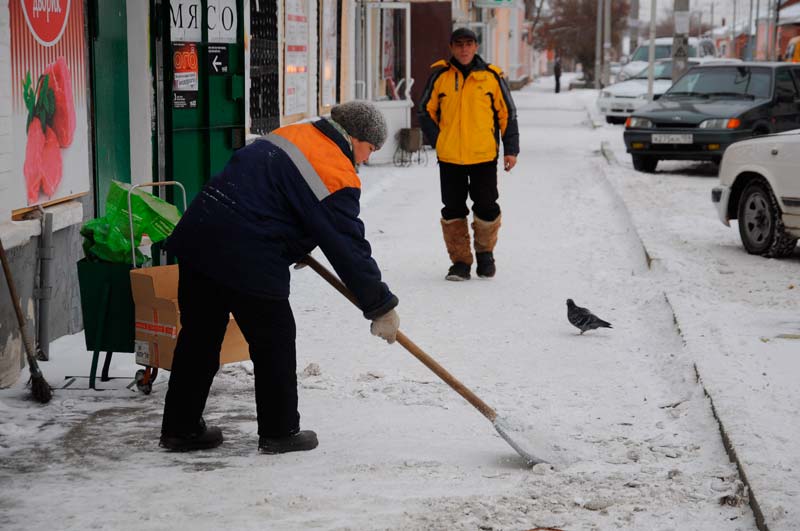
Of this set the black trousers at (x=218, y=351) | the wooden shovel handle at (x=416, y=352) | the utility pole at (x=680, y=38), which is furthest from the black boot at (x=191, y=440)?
the utility pole at (x=680, y=38)

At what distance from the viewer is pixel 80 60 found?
738 centimetres

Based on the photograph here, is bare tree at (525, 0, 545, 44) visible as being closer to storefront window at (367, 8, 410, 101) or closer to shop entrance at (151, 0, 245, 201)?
storefront window at (367, 8, 410, 101)

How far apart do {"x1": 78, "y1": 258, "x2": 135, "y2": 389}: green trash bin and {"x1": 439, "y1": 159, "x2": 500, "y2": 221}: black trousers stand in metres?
3.78

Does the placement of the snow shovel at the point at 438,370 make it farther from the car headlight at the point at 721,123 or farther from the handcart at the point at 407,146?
the handcart at the point at 407,146

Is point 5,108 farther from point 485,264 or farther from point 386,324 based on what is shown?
point 485,264

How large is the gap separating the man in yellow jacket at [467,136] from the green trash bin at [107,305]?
3.74m

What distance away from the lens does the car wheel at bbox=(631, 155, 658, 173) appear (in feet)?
59.5

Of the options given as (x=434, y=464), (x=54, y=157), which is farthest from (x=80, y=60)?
(x=434, y=464)

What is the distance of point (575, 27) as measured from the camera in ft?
268

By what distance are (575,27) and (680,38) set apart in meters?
59.7

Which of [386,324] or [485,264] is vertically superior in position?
[386,324]

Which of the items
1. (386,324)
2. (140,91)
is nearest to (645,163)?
(140,91)

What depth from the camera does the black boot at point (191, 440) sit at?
207 inches

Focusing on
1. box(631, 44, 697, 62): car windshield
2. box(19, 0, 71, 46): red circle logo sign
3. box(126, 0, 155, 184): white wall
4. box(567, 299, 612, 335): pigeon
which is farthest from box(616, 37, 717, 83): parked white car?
box(19, 0, 71, 46): red circle logo sign
